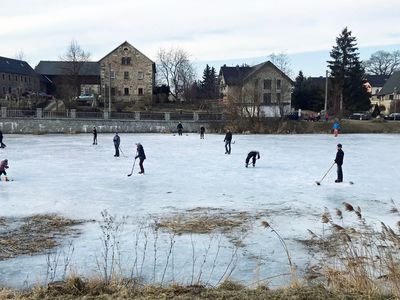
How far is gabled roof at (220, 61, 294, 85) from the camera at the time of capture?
194ft

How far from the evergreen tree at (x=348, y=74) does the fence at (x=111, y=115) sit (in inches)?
763

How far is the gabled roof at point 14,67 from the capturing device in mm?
71000

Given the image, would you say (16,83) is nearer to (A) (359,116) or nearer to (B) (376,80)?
(A) (359,116)

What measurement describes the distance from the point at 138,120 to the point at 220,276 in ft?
126

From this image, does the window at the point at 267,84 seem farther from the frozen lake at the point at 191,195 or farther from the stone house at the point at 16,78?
the frozen lake at the point at 191,195

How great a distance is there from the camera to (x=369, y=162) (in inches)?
804

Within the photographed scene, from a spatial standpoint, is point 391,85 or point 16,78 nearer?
point 16,78

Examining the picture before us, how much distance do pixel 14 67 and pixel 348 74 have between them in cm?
5284

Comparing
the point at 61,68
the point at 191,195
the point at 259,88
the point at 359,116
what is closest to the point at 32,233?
the point at 191,195

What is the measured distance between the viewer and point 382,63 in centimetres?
9812

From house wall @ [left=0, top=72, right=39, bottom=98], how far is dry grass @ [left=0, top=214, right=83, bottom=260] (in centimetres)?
6351

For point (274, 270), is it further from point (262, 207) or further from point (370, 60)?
point (370, 60)

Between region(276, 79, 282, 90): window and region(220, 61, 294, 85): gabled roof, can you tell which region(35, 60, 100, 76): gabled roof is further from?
region(276, 79, 282, 90): window

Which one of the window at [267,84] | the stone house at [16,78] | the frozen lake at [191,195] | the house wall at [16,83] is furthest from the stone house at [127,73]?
the frozen lake at [191,195]
